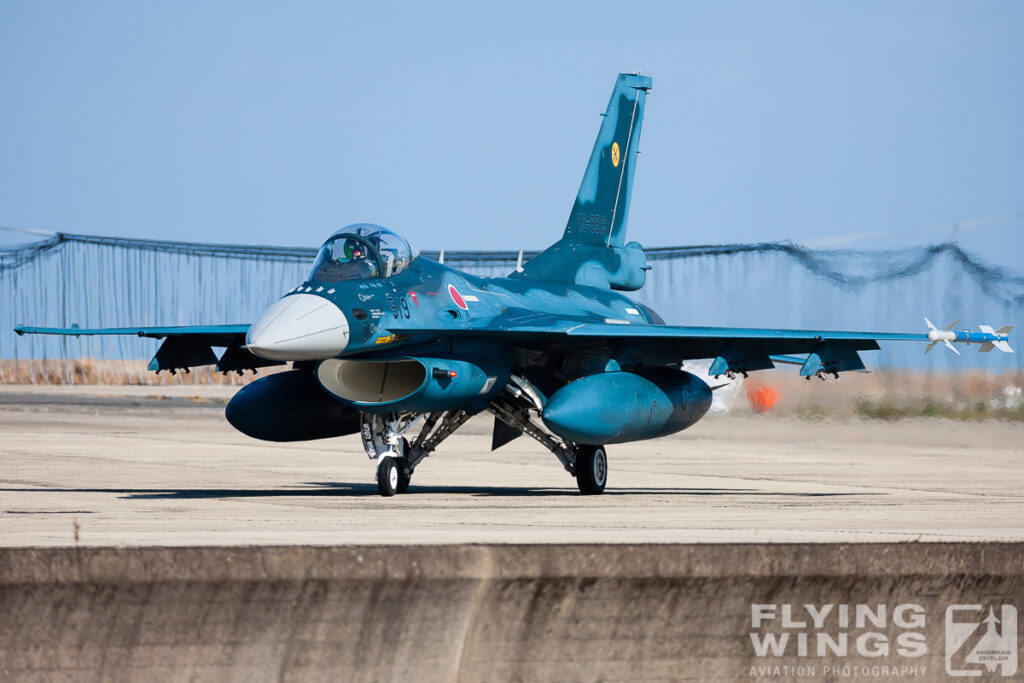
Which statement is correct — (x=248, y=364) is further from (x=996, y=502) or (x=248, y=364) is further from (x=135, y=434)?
(x=135, y=434)

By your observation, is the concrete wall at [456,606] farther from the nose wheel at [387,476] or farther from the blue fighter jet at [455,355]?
the nose wheel at [387,476]

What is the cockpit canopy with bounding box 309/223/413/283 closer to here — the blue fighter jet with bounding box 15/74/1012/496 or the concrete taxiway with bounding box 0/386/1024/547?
the blue fighter jet with bounding box 15/74/1012/496

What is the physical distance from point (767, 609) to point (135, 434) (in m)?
27.4

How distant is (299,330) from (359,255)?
1.37 m

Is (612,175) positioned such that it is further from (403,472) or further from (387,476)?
(387,476)

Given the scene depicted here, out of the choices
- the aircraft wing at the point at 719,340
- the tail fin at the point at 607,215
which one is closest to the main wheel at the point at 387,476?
the aircraft wing at the point at 719,340

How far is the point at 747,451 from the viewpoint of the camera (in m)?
27.4

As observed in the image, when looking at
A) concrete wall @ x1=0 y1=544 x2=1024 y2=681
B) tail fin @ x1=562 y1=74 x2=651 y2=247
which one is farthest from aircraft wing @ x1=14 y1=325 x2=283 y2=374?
concrete wall @ x1=0 y1=544 x2=1024 y2=681

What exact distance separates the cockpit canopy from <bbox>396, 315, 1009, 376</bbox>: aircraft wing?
36.5 inches

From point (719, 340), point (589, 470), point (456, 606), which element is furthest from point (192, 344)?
point (456, 606)

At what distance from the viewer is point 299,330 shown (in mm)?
13000

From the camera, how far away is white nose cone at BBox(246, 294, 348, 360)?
1285 centimetres

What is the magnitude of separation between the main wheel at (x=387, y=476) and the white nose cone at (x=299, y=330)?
5.41 ft

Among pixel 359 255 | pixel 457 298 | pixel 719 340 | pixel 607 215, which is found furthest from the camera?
pixel 607 215
